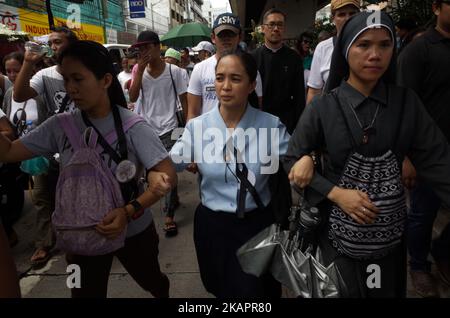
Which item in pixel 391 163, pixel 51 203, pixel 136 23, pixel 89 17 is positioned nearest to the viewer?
pixel 391 163

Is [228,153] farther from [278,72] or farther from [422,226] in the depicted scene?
[278,72]

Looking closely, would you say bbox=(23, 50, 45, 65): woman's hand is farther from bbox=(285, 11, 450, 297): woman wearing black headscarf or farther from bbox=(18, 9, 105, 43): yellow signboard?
bbox=(18, 9, 105, 43): yellow signboard

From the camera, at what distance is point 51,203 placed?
314cm

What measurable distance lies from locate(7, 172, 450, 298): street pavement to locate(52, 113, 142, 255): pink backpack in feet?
4.21

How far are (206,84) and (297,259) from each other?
197 centimetres

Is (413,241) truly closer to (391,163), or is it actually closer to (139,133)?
(391,163)

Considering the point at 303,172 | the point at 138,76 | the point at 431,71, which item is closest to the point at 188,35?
the point at 138,76

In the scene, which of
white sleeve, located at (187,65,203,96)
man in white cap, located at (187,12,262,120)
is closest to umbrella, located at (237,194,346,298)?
man in white cap, located at (187,12,262,120)

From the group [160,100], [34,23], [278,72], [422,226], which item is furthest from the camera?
[34,23]

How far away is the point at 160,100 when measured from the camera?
3553 mm

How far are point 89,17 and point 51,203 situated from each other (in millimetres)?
22621

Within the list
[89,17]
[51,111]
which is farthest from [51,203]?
[89,17]

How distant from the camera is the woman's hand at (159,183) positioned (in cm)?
150

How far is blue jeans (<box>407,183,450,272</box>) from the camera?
2.27m
